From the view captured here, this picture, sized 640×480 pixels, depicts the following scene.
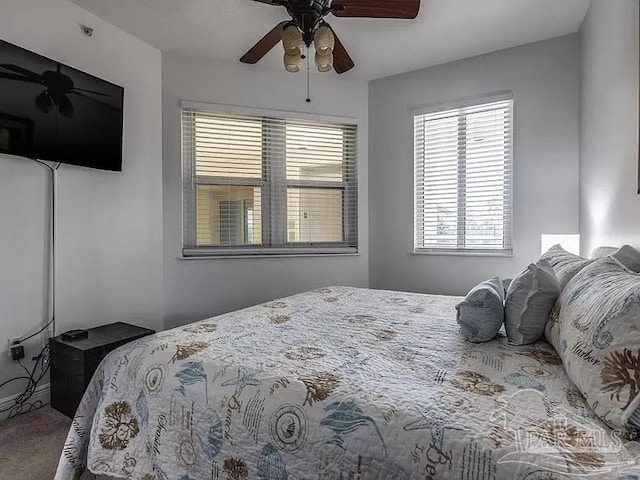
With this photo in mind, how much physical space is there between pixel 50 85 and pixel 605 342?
2.79 m

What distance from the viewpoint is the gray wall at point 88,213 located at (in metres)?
2.15

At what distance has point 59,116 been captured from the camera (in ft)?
7.30

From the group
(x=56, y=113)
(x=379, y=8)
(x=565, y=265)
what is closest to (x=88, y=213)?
(x=56, y=113)

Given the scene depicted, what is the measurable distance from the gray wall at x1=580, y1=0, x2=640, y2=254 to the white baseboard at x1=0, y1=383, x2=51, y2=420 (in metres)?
3.20

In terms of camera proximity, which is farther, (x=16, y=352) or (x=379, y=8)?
(x=16, y=352)

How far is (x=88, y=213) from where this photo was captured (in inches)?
101

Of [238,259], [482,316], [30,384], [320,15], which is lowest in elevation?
[30,384]

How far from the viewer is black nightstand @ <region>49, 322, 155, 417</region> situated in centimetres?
196

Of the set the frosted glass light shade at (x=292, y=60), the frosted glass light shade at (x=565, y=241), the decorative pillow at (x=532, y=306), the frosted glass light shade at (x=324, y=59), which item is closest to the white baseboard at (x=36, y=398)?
the frosted glass light shade at (x=292, y=60)

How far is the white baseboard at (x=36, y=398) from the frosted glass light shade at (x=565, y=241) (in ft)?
11.3

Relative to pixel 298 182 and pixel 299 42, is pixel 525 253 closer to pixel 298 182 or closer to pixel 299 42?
pixel 298 182

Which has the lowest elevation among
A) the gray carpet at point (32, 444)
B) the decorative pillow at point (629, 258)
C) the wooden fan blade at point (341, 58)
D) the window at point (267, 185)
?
the gray carpet at point (32, 444)

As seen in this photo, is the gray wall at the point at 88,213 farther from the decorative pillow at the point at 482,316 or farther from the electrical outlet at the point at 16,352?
the decorative pillow at the point at 482,316

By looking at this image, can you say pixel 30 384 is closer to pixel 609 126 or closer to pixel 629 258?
pixel 629 258
